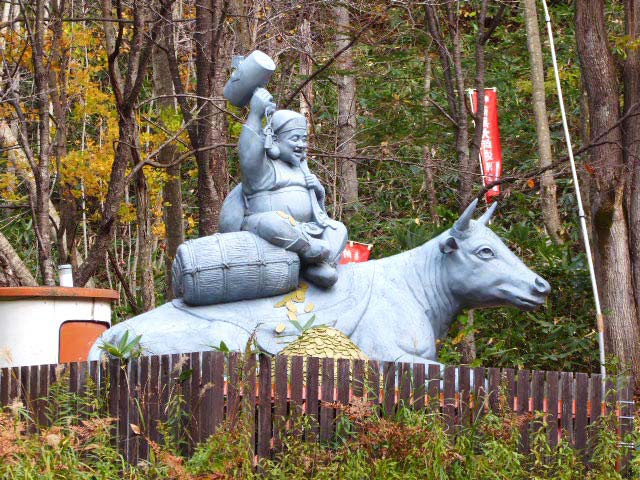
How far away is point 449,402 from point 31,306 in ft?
14.8

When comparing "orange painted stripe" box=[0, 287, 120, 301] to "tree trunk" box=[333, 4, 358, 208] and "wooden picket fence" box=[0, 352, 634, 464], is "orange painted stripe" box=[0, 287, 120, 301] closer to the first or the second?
"wooden picket fence" box=[0, 352, 634, 464]

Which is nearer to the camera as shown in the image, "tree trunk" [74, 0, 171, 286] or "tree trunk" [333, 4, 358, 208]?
"tree trunk" [74, 0, 171, 286]

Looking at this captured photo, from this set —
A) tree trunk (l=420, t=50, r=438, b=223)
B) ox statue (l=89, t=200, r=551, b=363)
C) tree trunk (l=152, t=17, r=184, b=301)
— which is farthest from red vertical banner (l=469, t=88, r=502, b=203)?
ox statue (l=89, t=200, r=551, b=363)

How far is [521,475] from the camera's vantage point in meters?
7.00

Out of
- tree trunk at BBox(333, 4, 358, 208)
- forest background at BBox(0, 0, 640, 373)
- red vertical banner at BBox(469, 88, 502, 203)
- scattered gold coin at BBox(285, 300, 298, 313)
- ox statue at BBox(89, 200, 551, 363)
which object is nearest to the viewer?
ox statue at BBox(89, 200, 551, 363)

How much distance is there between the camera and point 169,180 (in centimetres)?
1396

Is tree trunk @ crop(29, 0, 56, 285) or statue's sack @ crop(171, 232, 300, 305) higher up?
tree trunk @ crop(29, 0, 56, 285)

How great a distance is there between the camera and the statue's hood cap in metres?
8.86

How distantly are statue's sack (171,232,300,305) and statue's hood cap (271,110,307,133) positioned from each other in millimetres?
866

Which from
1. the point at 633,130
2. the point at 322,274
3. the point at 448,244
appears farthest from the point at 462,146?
the point at 322,274

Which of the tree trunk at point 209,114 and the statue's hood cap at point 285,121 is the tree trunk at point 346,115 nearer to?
the tree trunk at point 209,114

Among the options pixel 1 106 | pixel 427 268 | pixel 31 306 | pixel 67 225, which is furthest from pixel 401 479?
pixel 1 106

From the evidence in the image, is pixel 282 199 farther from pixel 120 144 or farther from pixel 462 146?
pixel 462 146

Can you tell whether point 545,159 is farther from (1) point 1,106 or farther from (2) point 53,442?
(2) point 53,442
